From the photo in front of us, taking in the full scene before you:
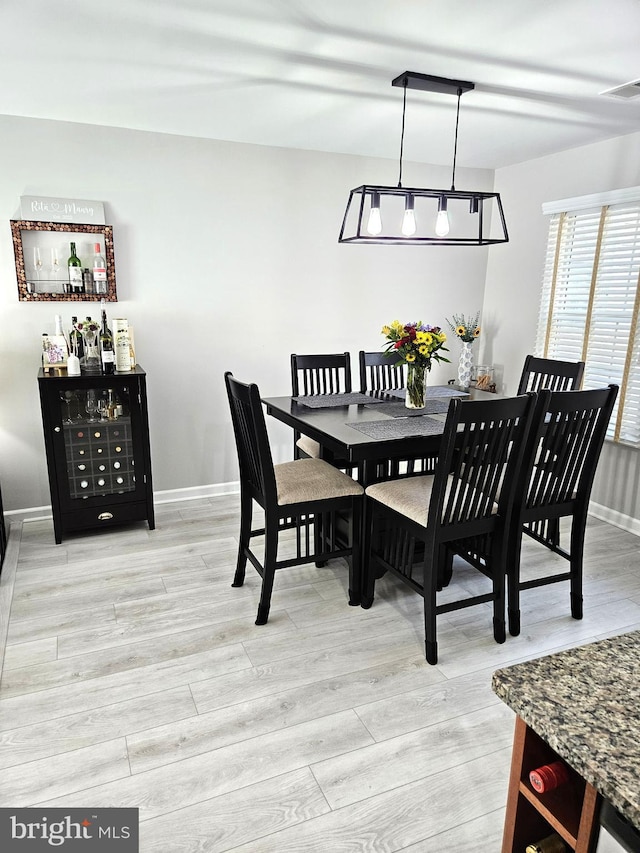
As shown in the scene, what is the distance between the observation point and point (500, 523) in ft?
8.05

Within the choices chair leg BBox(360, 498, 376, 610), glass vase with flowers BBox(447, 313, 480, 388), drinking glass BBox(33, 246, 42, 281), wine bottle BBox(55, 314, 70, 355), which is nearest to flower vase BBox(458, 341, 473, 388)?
glass vase with flowers BBox(447, 313, 480, 388)

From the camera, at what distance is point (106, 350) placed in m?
3.32

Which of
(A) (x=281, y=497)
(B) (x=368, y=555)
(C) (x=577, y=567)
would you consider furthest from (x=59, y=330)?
(C) (x=577, y=567)

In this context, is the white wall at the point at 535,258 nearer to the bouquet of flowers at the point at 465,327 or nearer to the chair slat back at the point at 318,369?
the bouquet of flowers at the point at 465,327

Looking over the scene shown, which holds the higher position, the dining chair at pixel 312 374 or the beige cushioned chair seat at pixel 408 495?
the dining chair at pixel 312 374

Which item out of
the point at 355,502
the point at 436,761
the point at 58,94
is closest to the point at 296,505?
the point at 355,502

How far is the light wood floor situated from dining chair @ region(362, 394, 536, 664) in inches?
8.9

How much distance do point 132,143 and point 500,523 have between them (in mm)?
3122

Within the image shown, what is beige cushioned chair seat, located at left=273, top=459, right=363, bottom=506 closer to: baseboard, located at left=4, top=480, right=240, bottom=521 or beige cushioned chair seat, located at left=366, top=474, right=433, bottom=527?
beige cushioned chair seat, located at left=366, top=474, right=433, bottom=527

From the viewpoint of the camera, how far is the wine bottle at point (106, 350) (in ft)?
10.9

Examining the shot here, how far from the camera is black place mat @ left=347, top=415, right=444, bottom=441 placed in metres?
2.55

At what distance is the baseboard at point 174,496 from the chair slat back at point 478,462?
2.22m

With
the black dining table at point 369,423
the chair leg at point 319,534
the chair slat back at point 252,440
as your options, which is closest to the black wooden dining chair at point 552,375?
the black dining table at point 369,423

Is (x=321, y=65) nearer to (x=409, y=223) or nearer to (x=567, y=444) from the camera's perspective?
(x=409, y=223)
